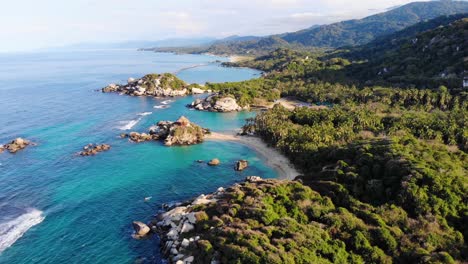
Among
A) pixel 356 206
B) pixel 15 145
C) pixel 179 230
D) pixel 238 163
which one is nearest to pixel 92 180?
pixel 179 230

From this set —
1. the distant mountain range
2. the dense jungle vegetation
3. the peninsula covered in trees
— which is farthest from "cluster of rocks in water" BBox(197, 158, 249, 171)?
the distant mountain range

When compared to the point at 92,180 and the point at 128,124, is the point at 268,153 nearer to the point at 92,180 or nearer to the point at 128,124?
the point at 92,180

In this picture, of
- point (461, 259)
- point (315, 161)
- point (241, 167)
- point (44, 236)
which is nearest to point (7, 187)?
point (44, 236)

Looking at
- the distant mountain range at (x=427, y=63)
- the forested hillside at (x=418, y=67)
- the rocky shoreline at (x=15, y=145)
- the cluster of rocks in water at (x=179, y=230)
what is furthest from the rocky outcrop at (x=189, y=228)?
the distant mountain range at (x=427, y=63)

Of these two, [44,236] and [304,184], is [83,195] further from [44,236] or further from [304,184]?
[304,184]

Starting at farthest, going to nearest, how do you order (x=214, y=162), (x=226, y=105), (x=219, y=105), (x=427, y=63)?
1. (x=427, y=63)
2. (x=226, y=105)
3. (x=219, y=105)
4. (x=214, y=162)

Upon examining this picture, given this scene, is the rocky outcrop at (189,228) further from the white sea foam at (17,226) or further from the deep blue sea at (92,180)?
the white sea foam at (17,226)
